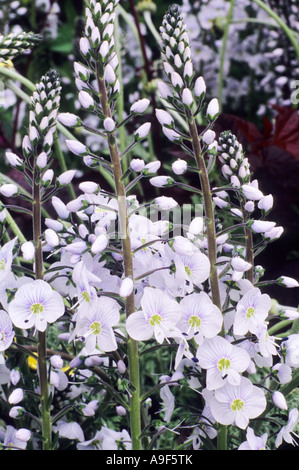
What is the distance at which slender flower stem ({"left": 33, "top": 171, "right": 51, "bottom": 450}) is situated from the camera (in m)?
0.49

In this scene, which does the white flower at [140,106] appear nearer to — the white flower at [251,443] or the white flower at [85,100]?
the white flower at [85,100]

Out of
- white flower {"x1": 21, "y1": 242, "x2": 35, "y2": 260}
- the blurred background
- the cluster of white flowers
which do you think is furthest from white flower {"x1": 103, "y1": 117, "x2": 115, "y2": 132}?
the blurred background

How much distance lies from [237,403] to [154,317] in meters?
0.10

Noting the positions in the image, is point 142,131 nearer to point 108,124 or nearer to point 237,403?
point 108,124

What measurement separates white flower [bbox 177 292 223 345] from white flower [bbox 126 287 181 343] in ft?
0.05

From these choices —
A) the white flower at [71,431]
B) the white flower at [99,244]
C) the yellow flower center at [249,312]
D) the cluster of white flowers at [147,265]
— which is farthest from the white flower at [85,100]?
the white flower at [71,431]

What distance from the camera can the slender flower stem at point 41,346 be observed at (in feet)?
1.61

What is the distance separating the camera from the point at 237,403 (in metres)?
0.49

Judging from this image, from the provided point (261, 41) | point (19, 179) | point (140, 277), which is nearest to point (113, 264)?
point (140, 277)

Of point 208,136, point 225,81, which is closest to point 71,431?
point 208,136

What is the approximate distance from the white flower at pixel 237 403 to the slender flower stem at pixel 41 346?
15cm

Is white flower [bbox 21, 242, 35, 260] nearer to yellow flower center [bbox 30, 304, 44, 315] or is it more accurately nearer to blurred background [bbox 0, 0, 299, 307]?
yellow flower center [bbox 30, 304, 44, 315]

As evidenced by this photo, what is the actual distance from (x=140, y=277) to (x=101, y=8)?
0.71ft

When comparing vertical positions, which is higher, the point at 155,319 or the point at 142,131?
the point at 142,131
